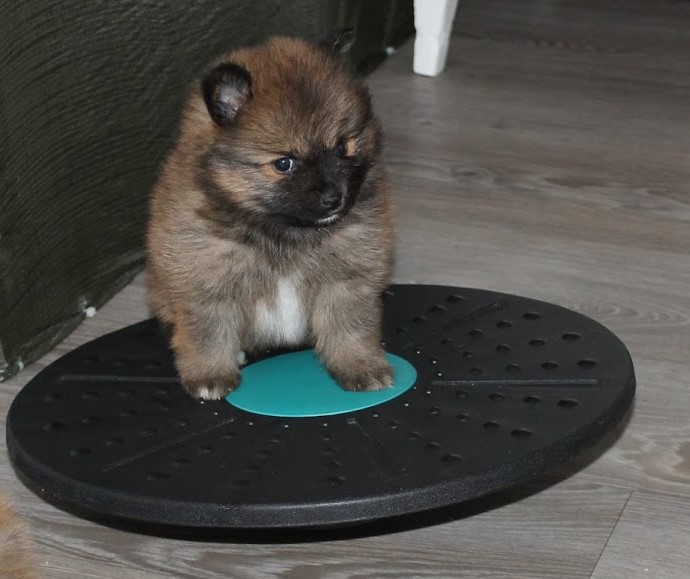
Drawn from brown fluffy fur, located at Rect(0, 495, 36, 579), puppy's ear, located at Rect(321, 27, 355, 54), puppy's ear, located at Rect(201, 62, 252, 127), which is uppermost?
puppy's ear, located at Rect(321, 27, 355, 54)

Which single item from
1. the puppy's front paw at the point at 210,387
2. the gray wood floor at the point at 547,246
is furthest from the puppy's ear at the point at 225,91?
the gray wood floor at the point at 547,246

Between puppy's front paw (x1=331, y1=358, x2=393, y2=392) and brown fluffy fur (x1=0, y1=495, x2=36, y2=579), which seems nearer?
brown fluffy fur (x1=0, y1=495, x2=36, y2=579)

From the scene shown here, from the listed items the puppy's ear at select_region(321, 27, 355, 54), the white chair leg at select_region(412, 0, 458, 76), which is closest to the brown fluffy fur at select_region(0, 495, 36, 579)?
the puppy's ear at select_region(321, 27, 355, 54)

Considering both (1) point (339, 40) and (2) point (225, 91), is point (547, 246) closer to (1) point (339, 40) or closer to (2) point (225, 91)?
(1) point (339, 40)

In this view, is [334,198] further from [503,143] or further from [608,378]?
[503,143]

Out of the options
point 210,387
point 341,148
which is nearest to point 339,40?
point 341,148

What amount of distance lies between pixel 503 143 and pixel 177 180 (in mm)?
1297

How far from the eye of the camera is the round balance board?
133 cm

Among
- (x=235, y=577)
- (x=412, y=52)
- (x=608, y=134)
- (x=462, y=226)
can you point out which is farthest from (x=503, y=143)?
(x=235, y=577)

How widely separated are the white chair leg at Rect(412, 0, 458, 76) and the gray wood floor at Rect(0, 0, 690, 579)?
0.05 metres

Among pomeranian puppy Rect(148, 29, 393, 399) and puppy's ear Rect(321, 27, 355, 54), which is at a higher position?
puppy's ear Rect(321, 27, 355, 54)

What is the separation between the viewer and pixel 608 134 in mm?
2723

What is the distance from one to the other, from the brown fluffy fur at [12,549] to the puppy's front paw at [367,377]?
574 millimetres

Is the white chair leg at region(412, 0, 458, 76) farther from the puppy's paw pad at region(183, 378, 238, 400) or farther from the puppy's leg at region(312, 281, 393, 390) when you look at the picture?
A: the puppy's paw pad at region(183, 378, 238, 400)
